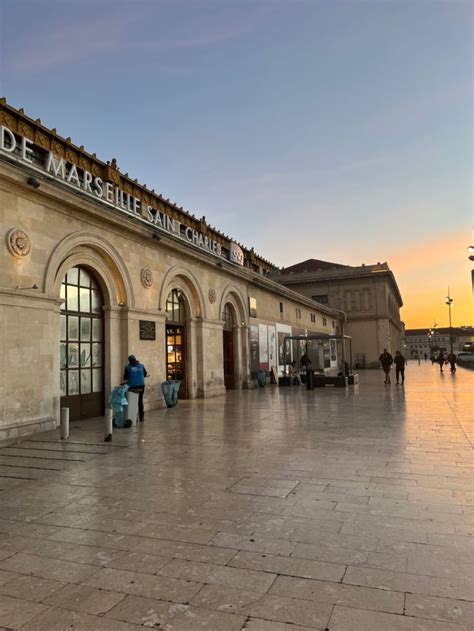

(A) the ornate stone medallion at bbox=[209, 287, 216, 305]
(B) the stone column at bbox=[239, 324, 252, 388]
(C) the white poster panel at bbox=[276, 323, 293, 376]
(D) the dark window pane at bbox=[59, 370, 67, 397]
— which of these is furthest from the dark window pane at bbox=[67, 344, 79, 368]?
(C) the white poster panel at bbox=[276, 323, 293, 376]

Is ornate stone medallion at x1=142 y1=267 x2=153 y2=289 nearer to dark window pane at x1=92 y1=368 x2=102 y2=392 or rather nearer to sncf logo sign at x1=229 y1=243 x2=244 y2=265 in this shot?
dark window pane at x1=92 y1=368 x2=102 y2=392

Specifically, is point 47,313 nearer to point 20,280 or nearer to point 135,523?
point 20,280

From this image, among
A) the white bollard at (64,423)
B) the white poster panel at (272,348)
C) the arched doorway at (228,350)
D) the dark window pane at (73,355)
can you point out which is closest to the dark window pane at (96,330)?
the dark window pane at (73,355)

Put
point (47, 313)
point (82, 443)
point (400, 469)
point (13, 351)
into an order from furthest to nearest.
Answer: point (47, 313)
point (13, 351)
point (82, 443)
point (400, 469)

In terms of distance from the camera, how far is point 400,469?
19.8ft

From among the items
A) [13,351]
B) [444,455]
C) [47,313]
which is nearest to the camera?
[444,455]

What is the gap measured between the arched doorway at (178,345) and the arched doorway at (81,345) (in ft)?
13.6

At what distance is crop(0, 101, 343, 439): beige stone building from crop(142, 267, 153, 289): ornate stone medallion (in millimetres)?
45

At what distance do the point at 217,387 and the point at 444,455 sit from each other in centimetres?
1146

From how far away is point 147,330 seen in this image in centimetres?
1321

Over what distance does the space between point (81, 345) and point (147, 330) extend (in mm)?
2232

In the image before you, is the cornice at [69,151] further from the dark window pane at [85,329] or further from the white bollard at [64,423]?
the white bollard at [64,423]

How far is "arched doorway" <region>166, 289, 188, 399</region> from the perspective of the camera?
16.1 meters

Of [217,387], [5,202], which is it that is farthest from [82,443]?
[217,387]
